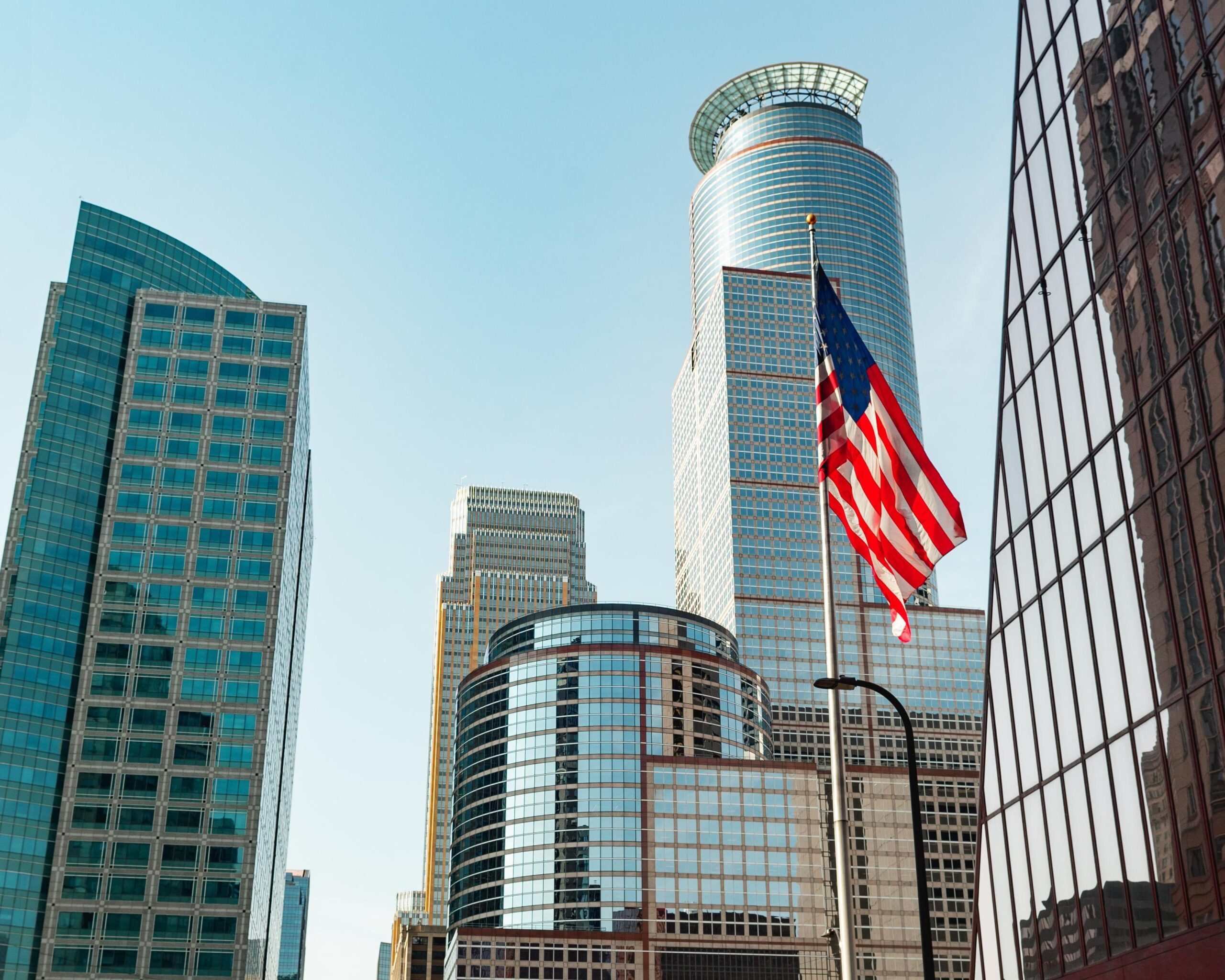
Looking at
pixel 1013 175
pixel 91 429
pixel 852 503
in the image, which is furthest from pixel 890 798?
pixel 852 503

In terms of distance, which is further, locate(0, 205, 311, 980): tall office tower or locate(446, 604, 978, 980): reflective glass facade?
locate(446, 604, 978, 980): reflective glass facade

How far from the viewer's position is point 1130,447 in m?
44.9

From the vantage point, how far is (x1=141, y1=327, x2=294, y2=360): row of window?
172 m

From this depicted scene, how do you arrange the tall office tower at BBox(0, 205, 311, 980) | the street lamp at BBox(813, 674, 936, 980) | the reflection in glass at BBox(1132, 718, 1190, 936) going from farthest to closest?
the tall office tower at BBox(0, 205, 311, 980)
the reflection in glass at BBox(1132, 718, 1190, 936)
the street lamp at BBox(813, 674, 936, 980)

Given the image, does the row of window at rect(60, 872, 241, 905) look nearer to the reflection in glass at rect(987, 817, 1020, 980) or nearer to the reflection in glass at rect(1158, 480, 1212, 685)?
the reflection in glass at rect(987, 817, 1020, 980)

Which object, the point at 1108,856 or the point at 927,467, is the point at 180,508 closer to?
the point at 1108,856

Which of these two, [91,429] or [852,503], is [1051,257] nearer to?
[852,503]

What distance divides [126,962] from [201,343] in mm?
77957

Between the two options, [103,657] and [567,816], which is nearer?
[103,657]

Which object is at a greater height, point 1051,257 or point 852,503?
point 1051,257

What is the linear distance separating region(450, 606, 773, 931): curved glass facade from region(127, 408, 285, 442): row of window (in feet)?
149

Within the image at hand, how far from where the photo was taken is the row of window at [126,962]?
5492 inches

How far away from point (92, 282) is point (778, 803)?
117m

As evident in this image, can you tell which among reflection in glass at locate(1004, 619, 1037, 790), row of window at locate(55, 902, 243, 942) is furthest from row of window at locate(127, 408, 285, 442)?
reflection in glass at locate(1004, 619, 1037, 790)
